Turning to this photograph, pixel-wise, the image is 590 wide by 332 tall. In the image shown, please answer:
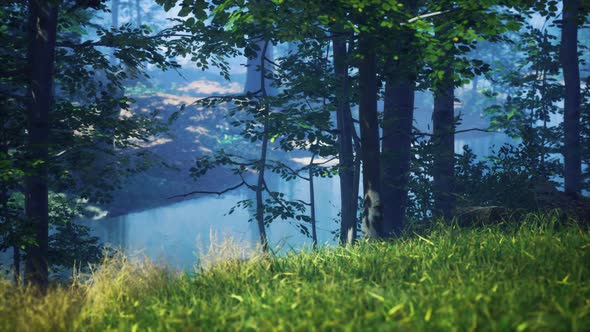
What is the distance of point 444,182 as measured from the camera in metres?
11.2

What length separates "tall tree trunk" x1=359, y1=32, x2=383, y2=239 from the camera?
800 centimetres

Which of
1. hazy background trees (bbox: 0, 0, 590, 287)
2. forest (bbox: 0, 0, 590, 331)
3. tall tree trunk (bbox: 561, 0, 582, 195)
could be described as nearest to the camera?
forest (bbox: 0, 0, 590, 331)

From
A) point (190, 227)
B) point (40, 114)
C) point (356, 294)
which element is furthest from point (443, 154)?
point (190, 227)

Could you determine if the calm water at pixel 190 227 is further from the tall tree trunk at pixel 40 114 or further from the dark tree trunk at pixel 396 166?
the tall tree trunk at pixel 40 114

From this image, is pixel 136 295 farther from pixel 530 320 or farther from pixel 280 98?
pixel 280 98

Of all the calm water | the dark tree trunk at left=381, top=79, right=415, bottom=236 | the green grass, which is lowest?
the calm water

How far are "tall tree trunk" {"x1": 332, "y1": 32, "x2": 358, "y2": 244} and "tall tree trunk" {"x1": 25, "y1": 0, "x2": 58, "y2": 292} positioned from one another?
4915 mm

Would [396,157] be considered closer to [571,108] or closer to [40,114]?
[571,108]

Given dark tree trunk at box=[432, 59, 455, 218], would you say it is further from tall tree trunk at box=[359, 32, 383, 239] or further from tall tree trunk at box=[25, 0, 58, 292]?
tall tree trunk at box=[25, 0, 58, 292]

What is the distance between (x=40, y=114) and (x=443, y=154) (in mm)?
7612

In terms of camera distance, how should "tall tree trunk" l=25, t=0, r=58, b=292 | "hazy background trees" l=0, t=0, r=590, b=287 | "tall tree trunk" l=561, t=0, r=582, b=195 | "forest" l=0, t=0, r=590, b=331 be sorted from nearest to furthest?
1. "forest" l=0, t=0, r=590, b=331
2. "hazy background trees" l=0, t=0, r=590, b=287
3. "tall tree trunk" l=25, t=0, r=58, b=292
4. "tall tree trunk" l=561, t=0, r=582, b=195

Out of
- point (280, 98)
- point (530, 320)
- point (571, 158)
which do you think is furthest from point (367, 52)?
point (571, 158)

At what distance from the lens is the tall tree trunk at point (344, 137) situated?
32.8 ft

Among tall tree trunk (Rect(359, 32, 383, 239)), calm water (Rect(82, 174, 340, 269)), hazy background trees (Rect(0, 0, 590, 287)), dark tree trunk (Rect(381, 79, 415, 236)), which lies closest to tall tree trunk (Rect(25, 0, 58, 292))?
hazy background trees (Rect(0, 0, 590, 287))
